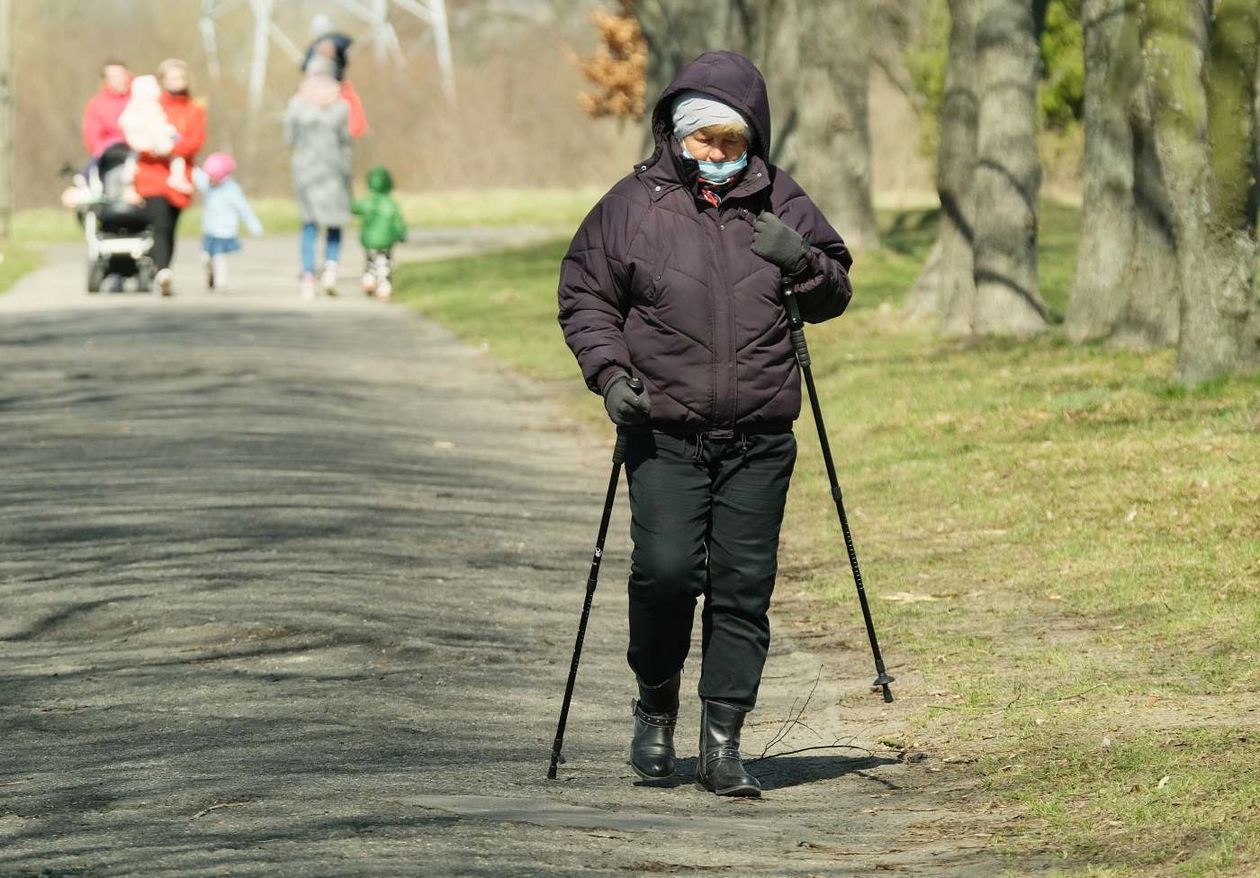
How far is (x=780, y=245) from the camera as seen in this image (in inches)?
264

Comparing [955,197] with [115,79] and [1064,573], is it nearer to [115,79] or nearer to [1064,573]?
[115,79]

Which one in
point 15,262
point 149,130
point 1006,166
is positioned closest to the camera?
point 1006,166

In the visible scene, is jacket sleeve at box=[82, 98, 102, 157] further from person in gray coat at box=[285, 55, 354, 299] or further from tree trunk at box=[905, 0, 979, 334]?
tree trunk at box=[905, 0, 979, 334]

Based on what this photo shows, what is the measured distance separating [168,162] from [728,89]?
18.8 m

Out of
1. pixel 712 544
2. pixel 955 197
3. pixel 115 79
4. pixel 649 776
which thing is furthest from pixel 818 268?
pixel 115 79

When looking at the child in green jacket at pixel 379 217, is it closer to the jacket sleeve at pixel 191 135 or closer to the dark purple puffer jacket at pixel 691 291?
the jacket sleeve at pixel 191 135

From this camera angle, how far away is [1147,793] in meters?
6.45

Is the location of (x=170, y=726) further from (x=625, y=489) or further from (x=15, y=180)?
(x=15, y=180)

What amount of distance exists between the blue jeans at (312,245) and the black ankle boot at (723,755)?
19.6m

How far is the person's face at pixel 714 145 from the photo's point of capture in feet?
22.2

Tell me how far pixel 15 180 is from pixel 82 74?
580 centimetres

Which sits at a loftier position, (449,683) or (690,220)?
(690,220)

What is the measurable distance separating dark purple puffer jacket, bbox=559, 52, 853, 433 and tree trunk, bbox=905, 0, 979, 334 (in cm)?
1321

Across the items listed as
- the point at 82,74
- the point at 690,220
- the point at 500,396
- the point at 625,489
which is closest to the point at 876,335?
the point at 500,396
